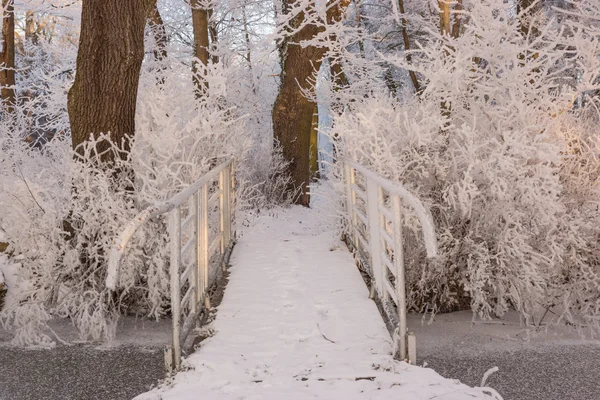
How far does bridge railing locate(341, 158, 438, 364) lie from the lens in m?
3.12

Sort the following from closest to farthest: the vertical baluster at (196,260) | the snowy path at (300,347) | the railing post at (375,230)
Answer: the snowy path at (300,347), the vertical baluster at (196,260), the railing post at (375,230)

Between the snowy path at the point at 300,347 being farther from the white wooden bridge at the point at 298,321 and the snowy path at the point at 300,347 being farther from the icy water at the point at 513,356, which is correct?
the icy water at the point at 513,356

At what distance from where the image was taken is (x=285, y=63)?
1160 centimetres

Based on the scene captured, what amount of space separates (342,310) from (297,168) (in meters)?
7.55

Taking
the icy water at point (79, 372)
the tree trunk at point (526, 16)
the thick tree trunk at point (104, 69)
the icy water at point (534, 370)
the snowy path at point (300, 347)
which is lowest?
the icy water at point (534, 370)

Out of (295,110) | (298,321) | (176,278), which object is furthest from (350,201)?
(295,110)

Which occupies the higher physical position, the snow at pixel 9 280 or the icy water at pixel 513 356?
the snow at pixel 9 280

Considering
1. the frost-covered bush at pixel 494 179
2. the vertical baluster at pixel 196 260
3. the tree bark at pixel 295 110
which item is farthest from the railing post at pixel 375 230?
the tree bark at pixel 295 110

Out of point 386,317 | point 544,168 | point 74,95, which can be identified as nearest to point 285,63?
point 74,95

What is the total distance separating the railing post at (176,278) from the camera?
3287mm

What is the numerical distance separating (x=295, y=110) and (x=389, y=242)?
27.4 ft

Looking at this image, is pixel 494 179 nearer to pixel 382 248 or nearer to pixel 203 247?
pixel 382 248

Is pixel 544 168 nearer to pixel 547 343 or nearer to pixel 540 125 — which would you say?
→ pixel 540 125

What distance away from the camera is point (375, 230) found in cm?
452
